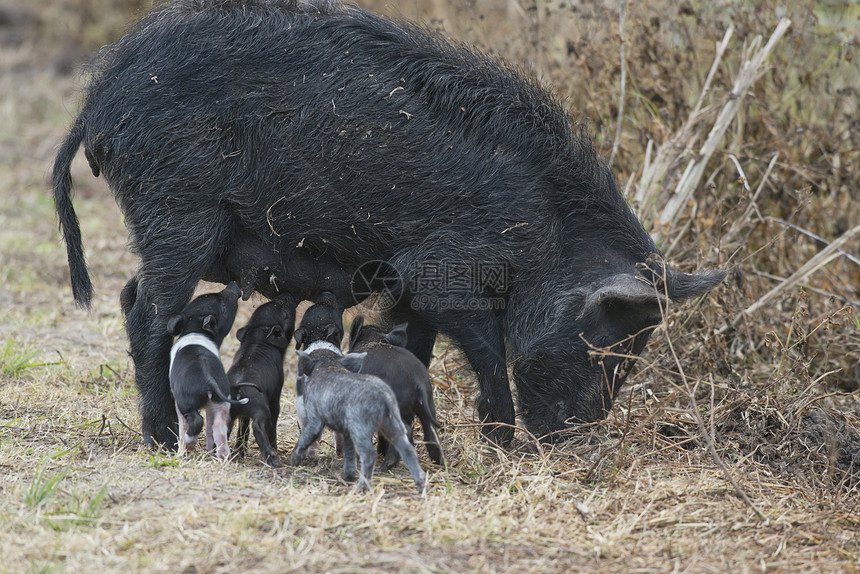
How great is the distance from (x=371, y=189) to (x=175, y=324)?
1.12m

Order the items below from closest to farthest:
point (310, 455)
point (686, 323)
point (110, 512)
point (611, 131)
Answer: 1. point (110, 512)
2. point (310, 455)
3. point (686, 323)
4. point (611, 131)

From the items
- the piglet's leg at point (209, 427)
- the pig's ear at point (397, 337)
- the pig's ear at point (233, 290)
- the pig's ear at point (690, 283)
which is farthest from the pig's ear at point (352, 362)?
the pig's ear at point (690, 283)

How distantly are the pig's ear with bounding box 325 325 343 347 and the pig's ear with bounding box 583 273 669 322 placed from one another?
1199mm

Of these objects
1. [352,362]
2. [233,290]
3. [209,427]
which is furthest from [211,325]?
[352,362]

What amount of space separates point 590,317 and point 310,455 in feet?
4.92

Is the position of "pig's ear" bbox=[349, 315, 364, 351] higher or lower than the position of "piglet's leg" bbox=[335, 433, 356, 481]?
higher

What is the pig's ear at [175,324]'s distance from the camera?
4.25m

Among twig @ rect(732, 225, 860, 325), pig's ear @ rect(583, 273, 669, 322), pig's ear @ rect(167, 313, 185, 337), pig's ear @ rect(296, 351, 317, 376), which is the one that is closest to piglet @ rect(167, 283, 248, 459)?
pig's ear @ rect(167, 313, 185, 337)

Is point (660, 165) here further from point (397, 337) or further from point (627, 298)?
point (397, 337)

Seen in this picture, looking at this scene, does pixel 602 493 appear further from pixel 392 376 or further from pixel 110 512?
pixel 110 512

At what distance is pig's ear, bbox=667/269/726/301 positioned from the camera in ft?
14.4

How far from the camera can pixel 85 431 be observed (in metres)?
4.49

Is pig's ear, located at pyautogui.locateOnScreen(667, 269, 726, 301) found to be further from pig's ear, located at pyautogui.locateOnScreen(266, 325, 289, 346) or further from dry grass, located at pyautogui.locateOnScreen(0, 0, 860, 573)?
pig's ear, located at pyautogui.locateOnScreen(266, 325, 289, 346)

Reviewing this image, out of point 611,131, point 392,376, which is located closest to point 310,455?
point 392,376
